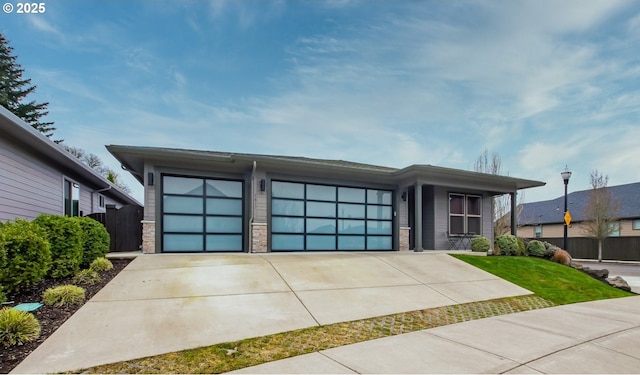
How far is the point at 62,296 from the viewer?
5.00 m

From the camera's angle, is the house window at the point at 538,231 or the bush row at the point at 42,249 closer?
the bush row at the point at 42,249

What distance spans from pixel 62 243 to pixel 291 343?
4.96 m

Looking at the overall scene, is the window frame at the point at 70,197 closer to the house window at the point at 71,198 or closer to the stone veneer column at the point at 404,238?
the house window at the point at 71,198

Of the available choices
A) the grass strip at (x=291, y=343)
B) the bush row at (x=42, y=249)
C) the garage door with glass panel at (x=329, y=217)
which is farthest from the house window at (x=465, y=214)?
the bush row at (x=42, y=249)

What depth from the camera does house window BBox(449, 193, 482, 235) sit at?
550 inches

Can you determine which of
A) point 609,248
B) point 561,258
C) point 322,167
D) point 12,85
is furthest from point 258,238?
point 609,248

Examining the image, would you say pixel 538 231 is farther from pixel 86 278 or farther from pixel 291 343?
pixel 86 278

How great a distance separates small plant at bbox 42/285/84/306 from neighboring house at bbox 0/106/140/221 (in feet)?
11.3

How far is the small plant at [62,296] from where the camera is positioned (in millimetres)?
4921

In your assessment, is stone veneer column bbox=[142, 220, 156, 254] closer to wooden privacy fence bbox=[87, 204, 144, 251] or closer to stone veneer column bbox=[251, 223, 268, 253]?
wooden privacy fence bbox=[87, 204, 144, 251]

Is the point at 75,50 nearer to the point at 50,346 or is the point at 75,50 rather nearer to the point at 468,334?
the point at 50,346

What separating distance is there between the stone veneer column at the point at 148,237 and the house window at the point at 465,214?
34.9 feet

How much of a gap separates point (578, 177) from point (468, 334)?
85.7ft

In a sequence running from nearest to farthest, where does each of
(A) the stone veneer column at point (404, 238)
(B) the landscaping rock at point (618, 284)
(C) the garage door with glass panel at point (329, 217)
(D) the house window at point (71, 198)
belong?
(B) the landscaping rock at point (618, 284) → (D) the house window at point (71, 198) → (C) the garage door with glass panel at point (329, 217) → (A) the stone veneer column at point (404, 238)
